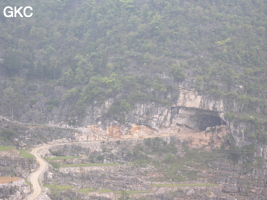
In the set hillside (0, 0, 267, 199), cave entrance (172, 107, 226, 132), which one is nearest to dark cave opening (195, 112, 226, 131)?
cave entrance (172, 107, 226, 132)

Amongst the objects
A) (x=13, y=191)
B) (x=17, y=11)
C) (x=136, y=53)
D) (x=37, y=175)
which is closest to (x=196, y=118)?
(x=136, y=53)

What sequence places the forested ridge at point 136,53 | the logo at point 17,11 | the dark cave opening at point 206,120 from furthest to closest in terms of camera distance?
the logo at point 17,11
the dark cave opening at point 206,120
the forested ridge at point 136,53

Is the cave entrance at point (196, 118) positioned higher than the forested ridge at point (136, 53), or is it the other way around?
the forested ridge at point (136, 53)

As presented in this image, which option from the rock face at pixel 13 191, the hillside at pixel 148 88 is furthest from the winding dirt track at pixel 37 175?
the hillside at pixel 148 88

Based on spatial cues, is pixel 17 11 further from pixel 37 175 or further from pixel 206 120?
pixel 37 175

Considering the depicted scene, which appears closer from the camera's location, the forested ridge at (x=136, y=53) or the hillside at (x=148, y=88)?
the hillside at (x=148, y=88)

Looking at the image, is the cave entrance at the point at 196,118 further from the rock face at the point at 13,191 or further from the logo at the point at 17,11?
the logo at the point at 17,11

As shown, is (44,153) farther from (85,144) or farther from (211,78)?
(211,78)
